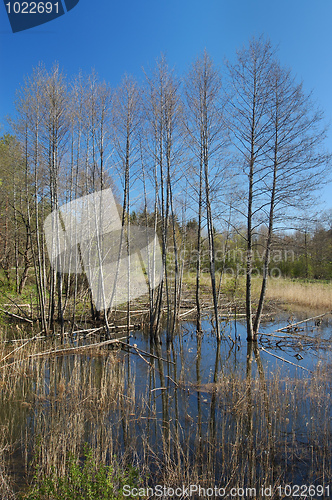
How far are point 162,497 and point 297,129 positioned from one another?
872cm

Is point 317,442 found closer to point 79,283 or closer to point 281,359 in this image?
point 281,359

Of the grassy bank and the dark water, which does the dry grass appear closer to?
the dark water

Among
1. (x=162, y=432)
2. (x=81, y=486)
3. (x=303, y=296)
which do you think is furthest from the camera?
(x=303, y=296)

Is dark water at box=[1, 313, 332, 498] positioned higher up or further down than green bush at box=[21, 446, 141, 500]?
further down

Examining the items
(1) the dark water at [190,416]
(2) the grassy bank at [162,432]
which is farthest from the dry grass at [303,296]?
(2) the grassy bank at [162,432]

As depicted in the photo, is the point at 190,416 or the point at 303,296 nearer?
the point at 190,416

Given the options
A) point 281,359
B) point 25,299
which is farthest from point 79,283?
point 281,359

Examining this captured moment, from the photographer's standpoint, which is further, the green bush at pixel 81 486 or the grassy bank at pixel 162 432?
the grassy bank at pixel 162 432

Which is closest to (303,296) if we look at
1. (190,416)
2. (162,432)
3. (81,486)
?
(190,416)

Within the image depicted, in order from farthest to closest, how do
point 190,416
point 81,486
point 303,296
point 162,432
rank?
point 303,296
point 190,416
point 162,432
point 81,486

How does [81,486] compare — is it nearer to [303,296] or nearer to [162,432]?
[162,432]

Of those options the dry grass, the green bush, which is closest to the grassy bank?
the green bush

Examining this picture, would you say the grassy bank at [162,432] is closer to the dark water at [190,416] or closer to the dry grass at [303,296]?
the dark water at [190,416]

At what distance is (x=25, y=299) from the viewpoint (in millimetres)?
12016
